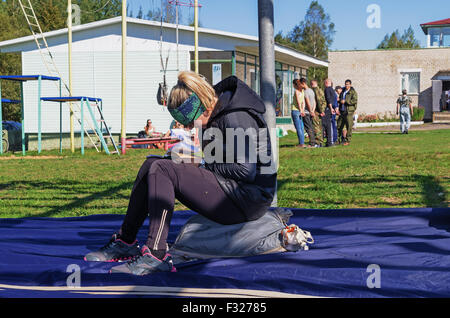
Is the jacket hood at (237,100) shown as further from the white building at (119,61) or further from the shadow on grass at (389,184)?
the white building at (119,61)

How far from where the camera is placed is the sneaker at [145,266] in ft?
12.4

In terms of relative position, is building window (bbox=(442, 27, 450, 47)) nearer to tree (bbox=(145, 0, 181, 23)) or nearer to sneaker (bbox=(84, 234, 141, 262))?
tree (bbox=(145, 0, 181, 23))

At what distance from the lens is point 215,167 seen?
4277 millimetres

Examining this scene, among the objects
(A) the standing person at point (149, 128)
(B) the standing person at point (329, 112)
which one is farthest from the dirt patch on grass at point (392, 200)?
(A) the standing person at point (149, 128)

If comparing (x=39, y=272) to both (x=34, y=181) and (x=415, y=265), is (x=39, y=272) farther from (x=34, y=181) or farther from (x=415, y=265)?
(x=34, y=181)

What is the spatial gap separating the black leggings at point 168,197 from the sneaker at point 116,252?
0.05 meters

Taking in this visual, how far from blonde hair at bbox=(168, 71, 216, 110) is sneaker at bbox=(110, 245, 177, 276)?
105cm

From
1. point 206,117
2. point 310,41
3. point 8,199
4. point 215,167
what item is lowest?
point 8,199

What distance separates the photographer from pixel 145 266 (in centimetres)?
379

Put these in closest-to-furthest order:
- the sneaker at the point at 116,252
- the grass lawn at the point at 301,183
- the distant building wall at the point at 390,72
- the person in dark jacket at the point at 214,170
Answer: the person in dark jacket at the point at 214,170, the sneaker at the point at 116,252, the grass lawn at the point at 301,183, the distant building wall at the point at 390,72

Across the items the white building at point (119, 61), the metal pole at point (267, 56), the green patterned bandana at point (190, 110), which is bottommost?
the green patterned bandana at point (190, 110)

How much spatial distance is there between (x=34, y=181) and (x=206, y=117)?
7408 millimetres

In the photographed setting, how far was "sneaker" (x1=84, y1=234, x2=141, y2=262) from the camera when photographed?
4.26m

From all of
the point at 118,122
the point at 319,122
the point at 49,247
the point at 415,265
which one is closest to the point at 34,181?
the point at 49,247
